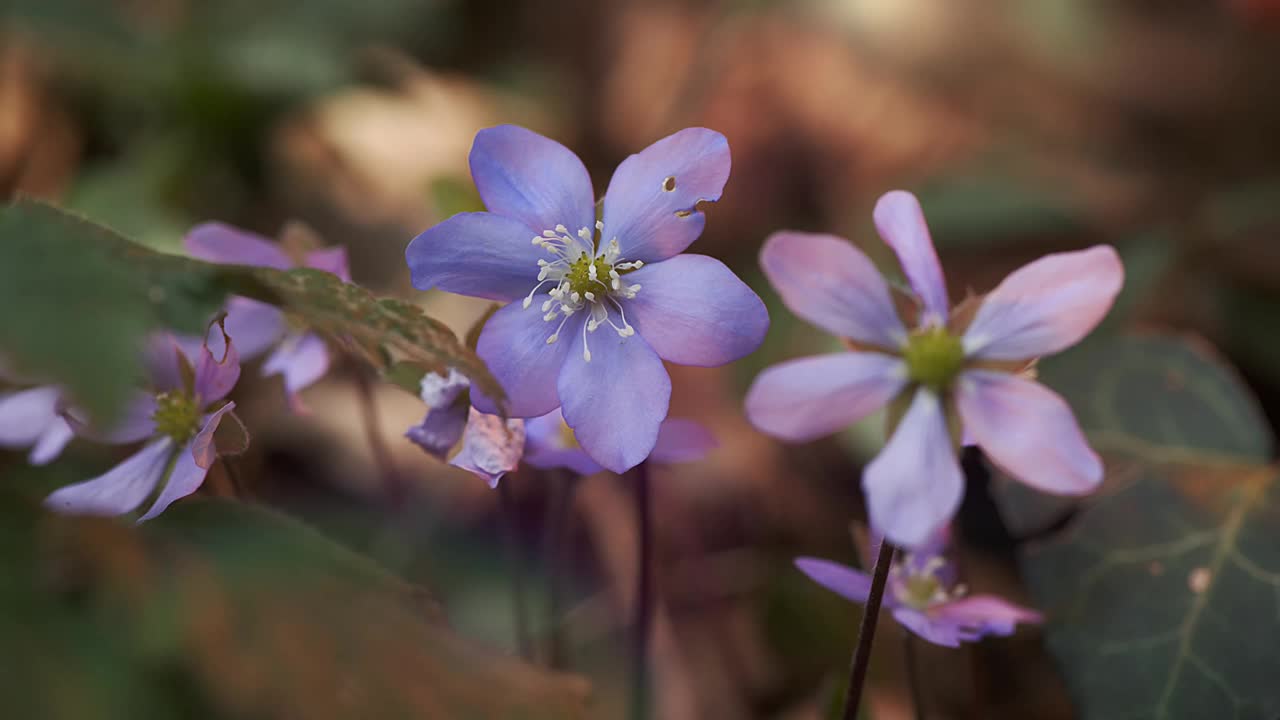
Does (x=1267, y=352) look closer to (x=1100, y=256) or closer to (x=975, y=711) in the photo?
(x=975, y=711)

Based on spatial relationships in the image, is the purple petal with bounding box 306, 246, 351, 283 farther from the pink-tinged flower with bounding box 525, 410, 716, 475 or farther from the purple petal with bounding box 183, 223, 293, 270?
the pink-tinged flower with bounding box 525, 410, 716, 475

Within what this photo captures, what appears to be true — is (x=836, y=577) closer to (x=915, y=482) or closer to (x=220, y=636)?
(x=915, y=482)

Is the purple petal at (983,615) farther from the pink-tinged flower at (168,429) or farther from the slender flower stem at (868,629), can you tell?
the pink-tinged flower at (168,429)

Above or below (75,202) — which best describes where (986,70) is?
above

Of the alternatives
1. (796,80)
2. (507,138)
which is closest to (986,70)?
(796,80)

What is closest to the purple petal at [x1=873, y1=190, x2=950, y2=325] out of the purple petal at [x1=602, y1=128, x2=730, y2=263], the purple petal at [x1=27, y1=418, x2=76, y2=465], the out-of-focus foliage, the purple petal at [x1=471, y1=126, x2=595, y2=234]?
the purple petal at [x1=602, y1=128, x2=730, y2=263]

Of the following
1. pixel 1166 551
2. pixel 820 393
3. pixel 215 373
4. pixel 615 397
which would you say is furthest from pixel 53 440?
pixel 1166 551
